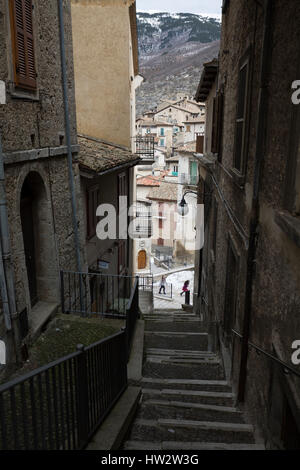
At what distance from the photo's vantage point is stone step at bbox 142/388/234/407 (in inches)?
220

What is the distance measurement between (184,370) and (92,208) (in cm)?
577

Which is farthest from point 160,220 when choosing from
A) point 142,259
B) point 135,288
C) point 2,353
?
point 2,353

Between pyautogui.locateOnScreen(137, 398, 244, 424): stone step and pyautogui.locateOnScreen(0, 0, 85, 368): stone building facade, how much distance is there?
2093mm

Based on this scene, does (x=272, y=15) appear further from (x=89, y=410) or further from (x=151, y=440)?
(x=151, y=440)

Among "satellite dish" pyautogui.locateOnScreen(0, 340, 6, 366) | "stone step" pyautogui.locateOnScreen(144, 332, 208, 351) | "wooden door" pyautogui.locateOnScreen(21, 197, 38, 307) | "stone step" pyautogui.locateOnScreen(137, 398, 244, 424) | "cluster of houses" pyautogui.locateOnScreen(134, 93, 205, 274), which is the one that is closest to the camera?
"stone step" pyautogui.locateOnScreen(137, 398, 244, 424)

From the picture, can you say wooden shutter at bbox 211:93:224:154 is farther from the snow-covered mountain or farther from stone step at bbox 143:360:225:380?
the snow-covered mountain

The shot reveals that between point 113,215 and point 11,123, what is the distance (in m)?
8.42

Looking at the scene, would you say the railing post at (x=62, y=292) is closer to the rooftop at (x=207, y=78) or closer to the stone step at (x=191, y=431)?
the stone step at (x=191, y=431)

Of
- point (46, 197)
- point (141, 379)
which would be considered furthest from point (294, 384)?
point (46, 197)

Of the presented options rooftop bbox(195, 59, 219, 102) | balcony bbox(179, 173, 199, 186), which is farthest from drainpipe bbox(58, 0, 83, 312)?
balcony bbox(179, 173, 199, 186)

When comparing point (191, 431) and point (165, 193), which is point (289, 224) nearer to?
point (191, 431)

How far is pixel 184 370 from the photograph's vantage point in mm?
6910

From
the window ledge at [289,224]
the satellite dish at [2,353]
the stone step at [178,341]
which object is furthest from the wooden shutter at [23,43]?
the stone step at [178,341]

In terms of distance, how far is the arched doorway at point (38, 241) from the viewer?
6855mm
